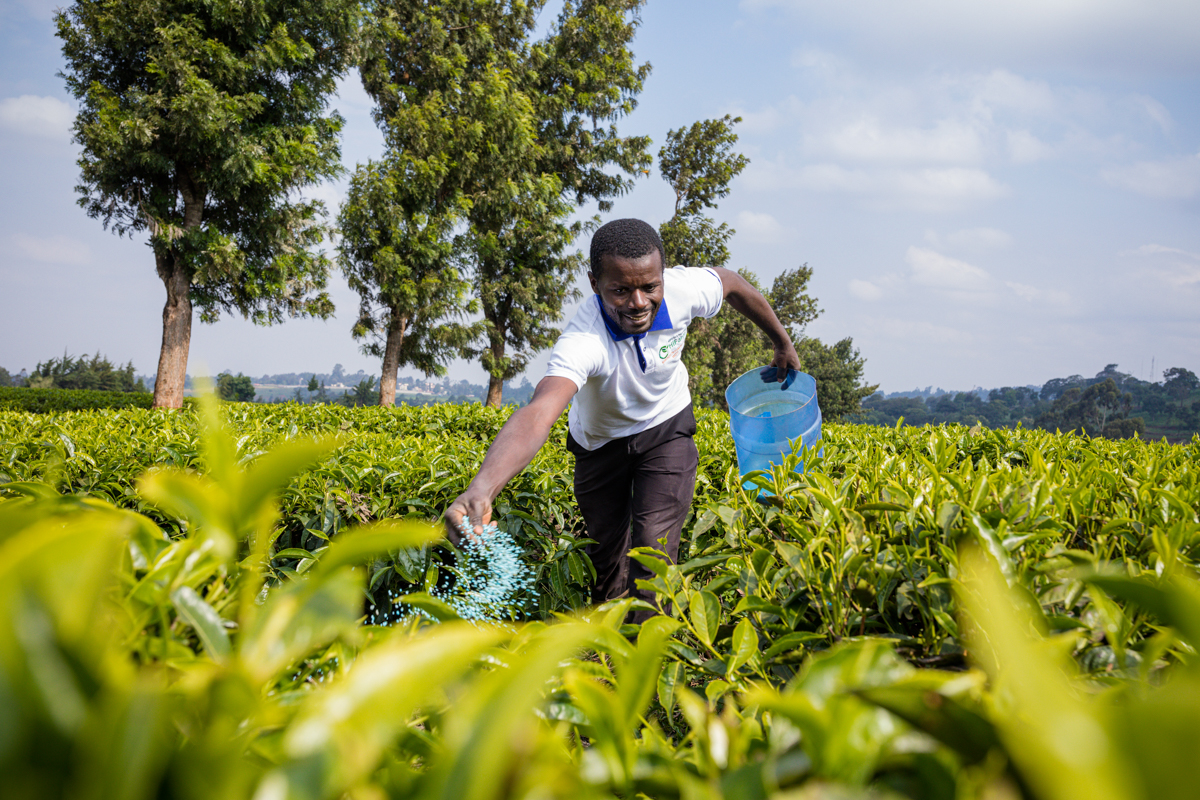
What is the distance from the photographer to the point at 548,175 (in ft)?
66.6

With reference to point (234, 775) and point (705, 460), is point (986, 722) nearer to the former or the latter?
point (234, 775)

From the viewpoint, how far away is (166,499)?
0.58 metres

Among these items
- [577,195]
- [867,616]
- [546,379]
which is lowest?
[867,616]

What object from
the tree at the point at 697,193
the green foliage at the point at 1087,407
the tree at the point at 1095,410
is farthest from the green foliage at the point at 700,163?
the tree at the point at 1095,410

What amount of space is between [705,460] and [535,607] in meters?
1.50

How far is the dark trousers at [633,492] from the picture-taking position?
10.2 feet

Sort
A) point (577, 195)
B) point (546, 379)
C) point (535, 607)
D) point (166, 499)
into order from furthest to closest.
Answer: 1. point (577, 195)
2. point (535, 607)
3. point (546, 379)
4. point (166, 499)

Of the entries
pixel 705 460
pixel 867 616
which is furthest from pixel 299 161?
pixel 867 616

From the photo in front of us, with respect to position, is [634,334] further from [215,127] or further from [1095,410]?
[1095,410]

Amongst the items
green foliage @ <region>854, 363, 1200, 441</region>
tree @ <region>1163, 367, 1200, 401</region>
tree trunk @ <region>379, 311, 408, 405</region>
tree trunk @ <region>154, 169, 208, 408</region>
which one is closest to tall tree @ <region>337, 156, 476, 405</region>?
tree trunk @ <region>379, 311, 408, 405</region>

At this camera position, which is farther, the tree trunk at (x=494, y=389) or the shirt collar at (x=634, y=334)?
the tree trunk at (x=494, y=389)

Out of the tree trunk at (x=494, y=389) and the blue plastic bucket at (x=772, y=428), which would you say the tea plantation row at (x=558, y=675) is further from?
the tree trunk at (x=494, y=389)

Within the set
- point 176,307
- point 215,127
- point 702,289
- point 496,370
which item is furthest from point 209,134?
point 702,289

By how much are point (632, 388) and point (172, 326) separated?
15.3 m
